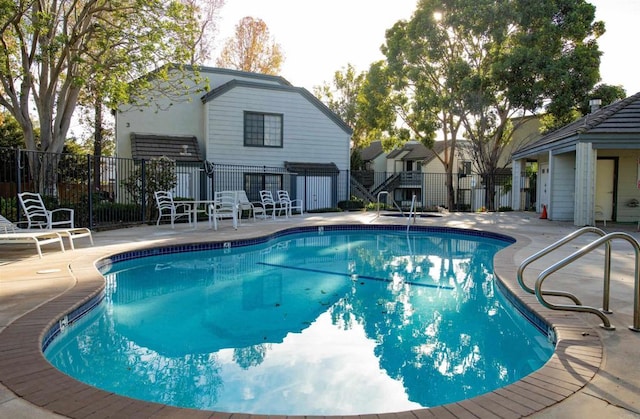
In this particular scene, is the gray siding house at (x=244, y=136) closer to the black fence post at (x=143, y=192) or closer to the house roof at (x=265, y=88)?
the house roof at (x=265, y=88)

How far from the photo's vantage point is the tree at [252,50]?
27.4 meters

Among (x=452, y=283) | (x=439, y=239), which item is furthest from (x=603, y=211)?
(x=452, y=283)

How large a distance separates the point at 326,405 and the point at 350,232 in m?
9.75

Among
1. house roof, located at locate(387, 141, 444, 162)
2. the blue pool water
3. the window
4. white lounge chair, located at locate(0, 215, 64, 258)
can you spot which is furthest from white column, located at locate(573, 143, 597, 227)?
house roof, located at locate(387, 141, 444, 162)

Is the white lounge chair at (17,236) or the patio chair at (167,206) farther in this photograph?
the patio chair at (167,206)

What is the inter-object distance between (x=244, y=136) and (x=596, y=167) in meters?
12.8

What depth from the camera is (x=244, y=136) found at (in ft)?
59.7

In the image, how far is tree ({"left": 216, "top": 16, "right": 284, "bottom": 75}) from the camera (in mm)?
27359

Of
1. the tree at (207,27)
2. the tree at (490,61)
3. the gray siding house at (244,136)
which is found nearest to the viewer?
the gray siding house at (244,136)

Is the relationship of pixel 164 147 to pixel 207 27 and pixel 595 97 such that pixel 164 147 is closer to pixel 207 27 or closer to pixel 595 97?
pixel 207 27

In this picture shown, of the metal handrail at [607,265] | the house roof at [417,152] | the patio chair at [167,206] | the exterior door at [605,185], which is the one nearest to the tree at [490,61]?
the exterior door at [605,185]

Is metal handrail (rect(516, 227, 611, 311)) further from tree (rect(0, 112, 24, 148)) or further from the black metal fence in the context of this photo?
tree (rect(0, 112, 24, 148))

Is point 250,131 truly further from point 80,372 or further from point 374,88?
point 80,372

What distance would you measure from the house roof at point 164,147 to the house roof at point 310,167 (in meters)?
3.88
